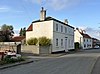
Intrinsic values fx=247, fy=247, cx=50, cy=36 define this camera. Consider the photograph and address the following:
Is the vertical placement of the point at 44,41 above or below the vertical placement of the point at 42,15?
below

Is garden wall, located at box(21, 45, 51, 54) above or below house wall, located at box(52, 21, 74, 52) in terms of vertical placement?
below

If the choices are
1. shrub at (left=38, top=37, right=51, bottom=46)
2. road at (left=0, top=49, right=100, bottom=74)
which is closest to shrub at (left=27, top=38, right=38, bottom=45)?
shrub at (left=38, top=37, right=51, bottom=46)

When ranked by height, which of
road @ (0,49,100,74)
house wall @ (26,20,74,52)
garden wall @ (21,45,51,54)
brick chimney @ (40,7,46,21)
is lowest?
road @ (0,49,100,74)

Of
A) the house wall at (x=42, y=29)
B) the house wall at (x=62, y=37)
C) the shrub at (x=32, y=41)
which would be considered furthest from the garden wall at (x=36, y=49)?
the house wall at (x=42, y=29)

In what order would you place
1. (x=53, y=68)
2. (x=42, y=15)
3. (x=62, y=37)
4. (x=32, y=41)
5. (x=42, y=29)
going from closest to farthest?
(x=53, y=68) < (x=42, y=29) < (x=32, y=41) < (x=42, y=15) < (x=62, y=37)

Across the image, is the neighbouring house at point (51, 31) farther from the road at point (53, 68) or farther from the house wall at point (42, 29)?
the road at point (53, 68)

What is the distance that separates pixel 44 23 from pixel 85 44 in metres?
52.7

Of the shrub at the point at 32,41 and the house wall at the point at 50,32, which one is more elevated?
the house wall at the point at 50,32

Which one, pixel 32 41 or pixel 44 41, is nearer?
pixel 44 41

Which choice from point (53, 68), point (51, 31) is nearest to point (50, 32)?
point (51, 31)

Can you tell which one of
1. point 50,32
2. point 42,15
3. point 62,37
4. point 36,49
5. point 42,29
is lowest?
point 36,49

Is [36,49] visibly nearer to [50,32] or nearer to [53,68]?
[50,32]

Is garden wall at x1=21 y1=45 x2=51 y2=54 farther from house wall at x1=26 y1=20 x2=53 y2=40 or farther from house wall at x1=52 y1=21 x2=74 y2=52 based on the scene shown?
house wall at x1=26 y1=20 x2=53 y2=40

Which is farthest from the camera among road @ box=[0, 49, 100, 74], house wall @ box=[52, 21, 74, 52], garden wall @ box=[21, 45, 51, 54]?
house wall @ box=[52, 21, 74, 52]
